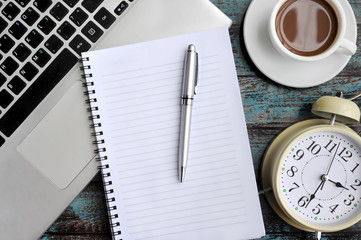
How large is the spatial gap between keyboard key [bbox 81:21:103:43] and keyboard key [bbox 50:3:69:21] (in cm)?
4

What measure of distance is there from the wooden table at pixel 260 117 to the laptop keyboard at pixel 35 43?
0.17 m

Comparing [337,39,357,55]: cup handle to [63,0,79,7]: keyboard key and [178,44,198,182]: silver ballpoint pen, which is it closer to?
[178,44,198,182]: silver ballpoint pen

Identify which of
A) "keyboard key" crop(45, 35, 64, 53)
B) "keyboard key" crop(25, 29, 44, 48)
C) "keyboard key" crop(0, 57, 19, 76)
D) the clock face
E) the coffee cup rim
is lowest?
the clock face

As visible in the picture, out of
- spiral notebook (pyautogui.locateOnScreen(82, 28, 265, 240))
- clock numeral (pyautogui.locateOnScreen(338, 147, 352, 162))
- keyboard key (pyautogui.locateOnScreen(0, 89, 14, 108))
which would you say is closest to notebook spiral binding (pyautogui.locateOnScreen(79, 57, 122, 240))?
spiral notebook (pyautogui.locateOnScreen(82, 28, 265, 240))

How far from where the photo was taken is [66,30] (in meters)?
0.47

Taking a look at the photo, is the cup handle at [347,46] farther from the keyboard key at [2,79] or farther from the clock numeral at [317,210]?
the keyboard key at [2,79]

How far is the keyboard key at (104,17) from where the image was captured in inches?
18.7

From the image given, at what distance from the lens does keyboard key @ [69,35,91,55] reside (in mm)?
476

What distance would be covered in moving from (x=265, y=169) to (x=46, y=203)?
1.10ft

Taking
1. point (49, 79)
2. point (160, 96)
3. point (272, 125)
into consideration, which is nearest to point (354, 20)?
point (272, 125)

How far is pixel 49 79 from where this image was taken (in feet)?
1.56

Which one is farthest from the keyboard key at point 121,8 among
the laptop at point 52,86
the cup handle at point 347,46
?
the cup handle at point 347,46

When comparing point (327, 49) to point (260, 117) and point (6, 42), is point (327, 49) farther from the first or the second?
point (6, 42)

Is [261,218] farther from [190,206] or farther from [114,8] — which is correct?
[114,8]
